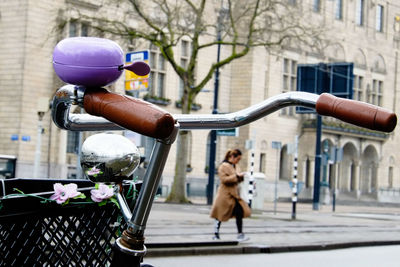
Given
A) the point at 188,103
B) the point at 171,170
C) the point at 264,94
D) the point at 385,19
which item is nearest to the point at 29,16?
the point at 188,103

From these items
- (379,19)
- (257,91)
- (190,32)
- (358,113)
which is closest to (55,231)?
(358,113)

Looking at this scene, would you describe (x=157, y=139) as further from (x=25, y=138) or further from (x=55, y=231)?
(x=25, y=138)

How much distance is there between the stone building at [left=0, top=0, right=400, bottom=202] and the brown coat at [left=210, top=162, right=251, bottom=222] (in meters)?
12.3

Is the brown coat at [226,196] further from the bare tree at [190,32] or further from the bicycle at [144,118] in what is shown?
the bare tree at [190,32]

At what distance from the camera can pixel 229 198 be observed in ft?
50.5

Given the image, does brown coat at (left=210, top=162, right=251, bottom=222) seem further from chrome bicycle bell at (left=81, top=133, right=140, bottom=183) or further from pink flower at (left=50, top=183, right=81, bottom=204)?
chrome bicycle bell at (left=81, top=133, right=140, bottom=183)

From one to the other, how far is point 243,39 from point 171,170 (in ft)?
26.8

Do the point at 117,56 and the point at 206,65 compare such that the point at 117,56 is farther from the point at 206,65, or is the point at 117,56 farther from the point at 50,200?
the point at 206,65

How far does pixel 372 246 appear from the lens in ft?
56.2

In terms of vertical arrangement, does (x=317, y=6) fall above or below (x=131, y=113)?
above

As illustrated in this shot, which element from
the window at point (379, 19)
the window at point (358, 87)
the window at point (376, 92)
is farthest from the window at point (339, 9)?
the window at point (376, 92)

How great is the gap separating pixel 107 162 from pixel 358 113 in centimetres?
74

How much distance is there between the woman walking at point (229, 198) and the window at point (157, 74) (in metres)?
25.5

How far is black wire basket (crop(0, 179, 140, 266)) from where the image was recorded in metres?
2.60
